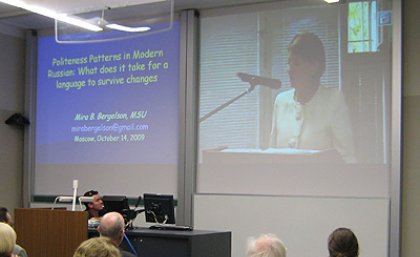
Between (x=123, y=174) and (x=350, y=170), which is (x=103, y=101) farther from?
(x=350, y=170)

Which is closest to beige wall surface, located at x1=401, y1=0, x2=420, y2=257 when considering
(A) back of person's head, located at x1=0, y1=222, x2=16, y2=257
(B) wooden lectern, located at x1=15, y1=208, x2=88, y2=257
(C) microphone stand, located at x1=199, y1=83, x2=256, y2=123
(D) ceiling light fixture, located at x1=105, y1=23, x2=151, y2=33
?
(C) microphone stand, located at x1=199, y1=83, x2=256, y2=123

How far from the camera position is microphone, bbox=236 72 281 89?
7211 mm

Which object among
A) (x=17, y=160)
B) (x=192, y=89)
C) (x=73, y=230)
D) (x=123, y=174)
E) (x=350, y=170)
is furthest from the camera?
(x=17, y=160)

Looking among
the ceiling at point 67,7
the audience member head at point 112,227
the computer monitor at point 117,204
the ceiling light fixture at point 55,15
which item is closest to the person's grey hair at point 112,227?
the audience member head at point 112,227

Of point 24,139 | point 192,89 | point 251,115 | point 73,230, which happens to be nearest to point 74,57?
point 24,139

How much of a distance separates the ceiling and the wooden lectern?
76.4 inches

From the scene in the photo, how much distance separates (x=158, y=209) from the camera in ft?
19.7

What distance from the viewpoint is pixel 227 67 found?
24.7ft

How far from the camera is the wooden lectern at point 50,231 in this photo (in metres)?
5.27

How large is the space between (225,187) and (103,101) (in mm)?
2180

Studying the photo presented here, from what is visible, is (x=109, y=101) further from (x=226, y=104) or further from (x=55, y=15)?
(x=55, y=15)

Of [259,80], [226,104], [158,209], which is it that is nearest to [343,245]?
[158,209]

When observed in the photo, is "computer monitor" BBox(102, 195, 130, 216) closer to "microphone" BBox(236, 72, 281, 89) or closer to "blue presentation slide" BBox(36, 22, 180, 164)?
"blue presentation slide" BBox(36, 22, 180, 164)

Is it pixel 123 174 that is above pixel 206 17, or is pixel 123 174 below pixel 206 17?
below
